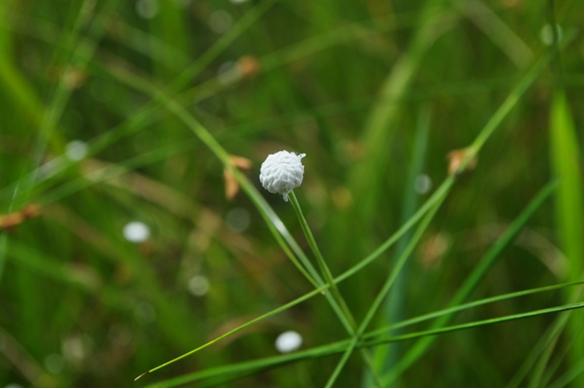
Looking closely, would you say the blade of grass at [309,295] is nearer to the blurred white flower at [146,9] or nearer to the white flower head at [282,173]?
the white flower head at [282,173]

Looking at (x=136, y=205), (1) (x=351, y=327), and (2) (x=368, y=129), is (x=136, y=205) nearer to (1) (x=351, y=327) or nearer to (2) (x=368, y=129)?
(2) (x=368, y=129)

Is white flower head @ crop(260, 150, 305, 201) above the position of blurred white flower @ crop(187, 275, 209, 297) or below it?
below

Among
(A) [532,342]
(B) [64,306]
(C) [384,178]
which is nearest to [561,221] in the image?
(A) [532,342]

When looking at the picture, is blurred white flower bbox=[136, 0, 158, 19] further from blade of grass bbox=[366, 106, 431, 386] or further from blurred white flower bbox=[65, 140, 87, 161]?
blade of grass bbox=[366, 106, 431, 386]

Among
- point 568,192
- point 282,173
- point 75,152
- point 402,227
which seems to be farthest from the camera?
point 75,152

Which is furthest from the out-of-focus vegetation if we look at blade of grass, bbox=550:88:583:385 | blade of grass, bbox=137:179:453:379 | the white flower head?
the white flower head

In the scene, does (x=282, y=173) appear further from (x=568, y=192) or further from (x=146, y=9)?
(x=146, y=9)

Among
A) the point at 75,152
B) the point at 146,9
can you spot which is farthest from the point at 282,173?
the point at 146,9
